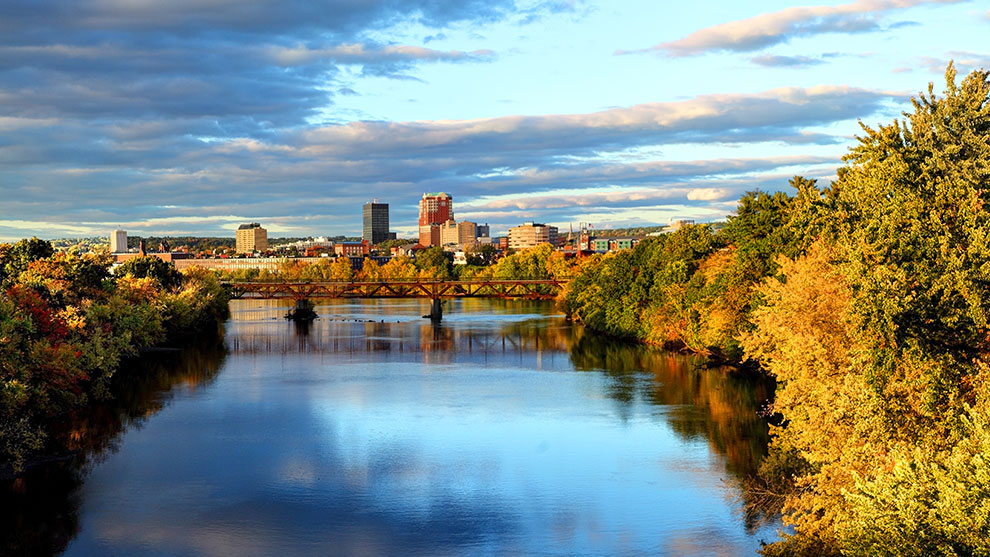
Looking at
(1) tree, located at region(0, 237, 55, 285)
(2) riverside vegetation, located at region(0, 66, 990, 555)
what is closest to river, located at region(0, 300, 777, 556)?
(2) riverside vegetation, located at region(0, 66, 990, 555)

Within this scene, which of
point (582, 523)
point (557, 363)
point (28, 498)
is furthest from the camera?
point (557, 363)

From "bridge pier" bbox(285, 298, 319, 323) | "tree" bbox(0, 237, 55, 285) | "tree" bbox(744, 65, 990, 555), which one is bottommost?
"bridge pier" bbox(285, 298, 319, 323)

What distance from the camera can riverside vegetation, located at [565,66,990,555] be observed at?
2525 centimetres

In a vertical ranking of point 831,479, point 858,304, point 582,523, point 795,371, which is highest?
point 858,304

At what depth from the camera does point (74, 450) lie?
52.3m

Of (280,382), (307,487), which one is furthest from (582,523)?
(280,382)

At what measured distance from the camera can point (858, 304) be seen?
1239 inches

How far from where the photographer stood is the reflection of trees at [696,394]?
53.5m

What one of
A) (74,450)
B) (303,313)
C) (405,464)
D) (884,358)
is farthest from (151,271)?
(884,358)

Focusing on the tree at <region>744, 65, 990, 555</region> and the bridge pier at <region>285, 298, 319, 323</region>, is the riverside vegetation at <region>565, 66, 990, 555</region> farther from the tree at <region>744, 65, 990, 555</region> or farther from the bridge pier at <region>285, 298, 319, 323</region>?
the bridge pier at <region>285, 298, 319, 323</region>

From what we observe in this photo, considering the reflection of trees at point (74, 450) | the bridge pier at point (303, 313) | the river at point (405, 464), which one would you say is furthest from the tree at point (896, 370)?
the bridge pier at point (303, 313)

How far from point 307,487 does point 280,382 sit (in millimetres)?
37801

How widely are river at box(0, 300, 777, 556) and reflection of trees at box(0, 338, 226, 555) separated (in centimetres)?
16

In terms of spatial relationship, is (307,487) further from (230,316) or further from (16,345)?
(230,316)
